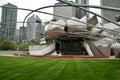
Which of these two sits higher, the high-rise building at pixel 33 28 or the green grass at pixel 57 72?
the high-rise building at pixel 33 28

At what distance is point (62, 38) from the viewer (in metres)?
45.7

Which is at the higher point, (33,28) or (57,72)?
(33,28)

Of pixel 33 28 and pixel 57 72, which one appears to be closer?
pixel 57 72

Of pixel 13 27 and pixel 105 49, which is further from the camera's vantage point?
pixel 13 27

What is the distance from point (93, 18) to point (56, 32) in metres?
8.97

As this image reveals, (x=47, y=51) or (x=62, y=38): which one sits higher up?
(x=62, y=38)

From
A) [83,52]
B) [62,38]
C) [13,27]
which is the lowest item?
[83,52]

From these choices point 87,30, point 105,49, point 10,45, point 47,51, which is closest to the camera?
point 87,30

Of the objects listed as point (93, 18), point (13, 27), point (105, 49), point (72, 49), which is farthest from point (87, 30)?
point (13, 27)

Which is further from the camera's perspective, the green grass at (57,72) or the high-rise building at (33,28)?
the high-rise building at (33,28)

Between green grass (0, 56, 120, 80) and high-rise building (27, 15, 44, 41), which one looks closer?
green grass (0, 56, 120, 80)

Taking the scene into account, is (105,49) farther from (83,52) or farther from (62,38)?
(62,38)

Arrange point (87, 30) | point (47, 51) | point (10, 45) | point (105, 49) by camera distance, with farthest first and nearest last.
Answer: point (10, 45), point (47, 51), point (105, 49), point (87, 30)

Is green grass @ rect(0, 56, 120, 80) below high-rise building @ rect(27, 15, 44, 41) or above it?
below
